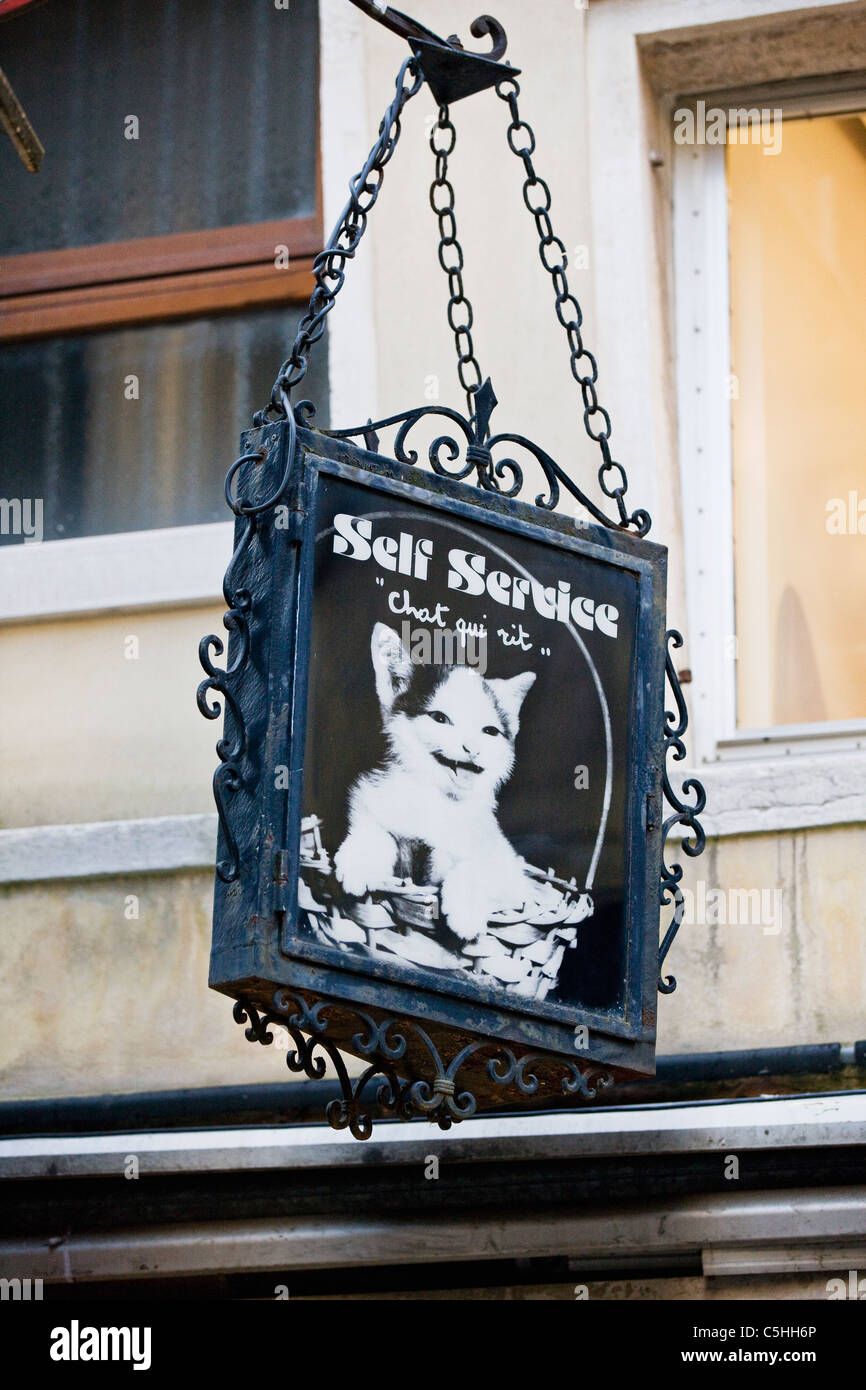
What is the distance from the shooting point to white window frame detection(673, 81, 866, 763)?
22.4 ft

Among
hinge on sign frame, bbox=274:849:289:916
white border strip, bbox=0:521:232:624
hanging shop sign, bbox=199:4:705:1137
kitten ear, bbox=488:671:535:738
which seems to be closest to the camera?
hinge on sign frame, bbox=274:849:289:916

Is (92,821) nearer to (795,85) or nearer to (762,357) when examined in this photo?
(762,357)

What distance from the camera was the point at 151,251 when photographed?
Answer: 25.1 ft

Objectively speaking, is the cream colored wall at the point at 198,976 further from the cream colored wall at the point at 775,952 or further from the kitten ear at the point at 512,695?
the kitten ear at the point at 512,695

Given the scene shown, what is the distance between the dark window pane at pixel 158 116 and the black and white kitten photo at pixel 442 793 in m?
2.65

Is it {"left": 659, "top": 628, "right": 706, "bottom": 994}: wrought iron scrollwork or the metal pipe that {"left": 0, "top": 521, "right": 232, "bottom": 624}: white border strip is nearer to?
the metal pipe

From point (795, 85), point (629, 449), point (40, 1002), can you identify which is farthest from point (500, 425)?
point (40, 1002)

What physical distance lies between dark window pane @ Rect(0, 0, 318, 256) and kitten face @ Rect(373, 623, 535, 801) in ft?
8.59

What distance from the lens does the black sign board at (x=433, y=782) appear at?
516 cm

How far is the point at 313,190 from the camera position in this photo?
761cm

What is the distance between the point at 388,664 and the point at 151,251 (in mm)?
2760

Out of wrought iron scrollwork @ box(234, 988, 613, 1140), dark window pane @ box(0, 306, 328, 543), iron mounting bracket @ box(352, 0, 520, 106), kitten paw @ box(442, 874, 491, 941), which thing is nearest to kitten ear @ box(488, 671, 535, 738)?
kitten paw @ box(442, 874, 491, 941)

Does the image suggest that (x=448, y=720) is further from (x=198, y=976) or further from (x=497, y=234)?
(x=497, y=234)

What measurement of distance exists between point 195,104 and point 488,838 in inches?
134
